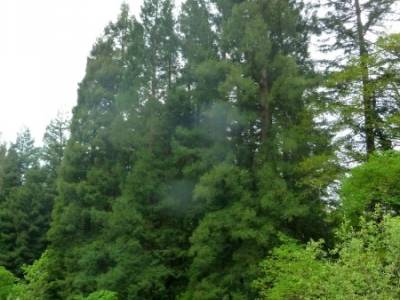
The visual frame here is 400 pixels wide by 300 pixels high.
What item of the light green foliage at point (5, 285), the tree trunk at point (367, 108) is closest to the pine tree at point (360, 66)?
the tree trunk at point (367, 108)

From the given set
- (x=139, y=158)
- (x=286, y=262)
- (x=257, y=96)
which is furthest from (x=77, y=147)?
(x=286, y=262)

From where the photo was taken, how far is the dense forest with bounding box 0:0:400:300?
52.6 feet

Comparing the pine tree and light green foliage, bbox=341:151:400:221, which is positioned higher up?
the pine tree

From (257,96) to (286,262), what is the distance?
25.0 ft

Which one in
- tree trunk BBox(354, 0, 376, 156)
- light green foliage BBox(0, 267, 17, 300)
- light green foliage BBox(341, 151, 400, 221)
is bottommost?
light green foliage BBox(0, 267, 17, 300)

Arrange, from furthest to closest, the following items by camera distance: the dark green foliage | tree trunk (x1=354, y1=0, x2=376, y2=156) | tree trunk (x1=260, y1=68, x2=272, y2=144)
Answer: the dark green foliage, tree trunk (x1=260, y1=68, x2=272, y2=144), tree trunk (x1=354, y1=0, x2=376, y2=156)

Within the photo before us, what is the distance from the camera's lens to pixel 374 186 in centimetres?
1367

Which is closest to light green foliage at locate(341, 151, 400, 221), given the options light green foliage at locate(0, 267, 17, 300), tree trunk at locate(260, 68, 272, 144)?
tree trunk at locate(260, 68, 272, 144)

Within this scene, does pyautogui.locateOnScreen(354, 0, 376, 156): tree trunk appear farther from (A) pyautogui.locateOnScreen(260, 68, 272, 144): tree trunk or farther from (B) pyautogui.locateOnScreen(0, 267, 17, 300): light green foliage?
(B) pyautogui.locateOnScreen(0, 267, 17, 300): light green foliage

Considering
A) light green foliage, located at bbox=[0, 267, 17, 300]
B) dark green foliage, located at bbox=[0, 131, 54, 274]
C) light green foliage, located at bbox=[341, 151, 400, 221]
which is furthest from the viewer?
dark green foliage, located at bbox=[0, 131, 54, 274]

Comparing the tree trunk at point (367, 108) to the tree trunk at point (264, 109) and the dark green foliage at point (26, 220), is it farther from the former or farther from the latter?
the dark green foliage at point (26, 220)

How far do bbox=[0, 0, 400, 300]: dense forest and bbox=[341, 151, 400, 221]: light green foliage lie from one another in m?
0.04

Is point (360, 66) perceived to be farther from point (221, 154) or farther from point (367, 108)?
point (221, 154)

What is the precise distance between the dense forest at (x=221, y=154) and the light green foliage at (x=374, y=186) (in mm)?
41
